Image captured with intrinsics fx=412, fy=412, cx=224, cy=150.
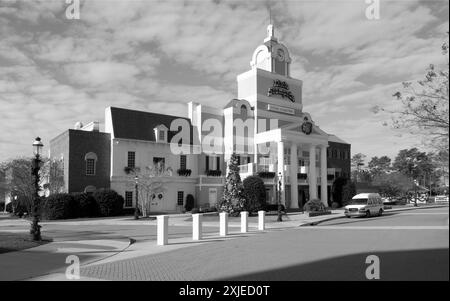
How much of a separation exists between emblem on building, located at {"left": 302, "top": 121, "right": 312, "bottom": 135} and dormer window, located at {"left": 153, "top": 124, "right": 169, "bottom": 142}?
16468 mm

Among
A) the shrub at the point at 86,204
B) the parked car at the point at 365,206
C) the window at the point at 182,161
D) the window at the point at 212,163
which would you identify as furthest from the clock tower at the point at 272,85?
the shrub at the point at 86,204

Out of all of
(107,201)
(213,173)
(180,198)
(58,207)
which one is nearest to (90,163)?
(107,201)

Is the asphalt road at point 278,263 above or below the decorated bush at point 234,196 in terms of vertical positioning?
below

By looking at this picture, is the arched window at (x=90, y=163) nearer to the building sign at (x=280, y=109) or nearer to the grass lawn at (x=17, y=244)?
the building sign at (x=280, y=109)

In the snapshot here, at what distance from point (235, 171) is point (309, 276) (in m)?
26.7

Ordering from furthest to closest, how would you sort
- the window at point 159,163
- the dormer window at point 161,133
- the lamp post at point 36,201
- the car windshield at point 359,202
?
the dormer window at point 161,133 → the window at point 159,163 → the car windshield at point 359,202 → the lamp post at point 36,201

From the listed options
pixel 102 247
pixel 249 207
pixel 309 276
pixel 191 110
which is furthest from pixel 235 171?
pixel 309 276

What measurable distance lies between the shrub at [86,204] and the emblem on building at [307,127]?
25521mm

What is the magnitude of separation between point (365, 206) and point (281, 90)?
79.0 ft

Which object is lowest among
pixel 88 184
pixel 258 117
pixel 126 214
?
pixel 126 214

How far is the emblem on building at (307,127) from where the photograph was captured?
164 ft

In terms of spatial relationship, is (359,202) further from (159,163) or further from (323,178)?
(159,163)

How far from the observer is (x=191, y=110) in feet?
165
